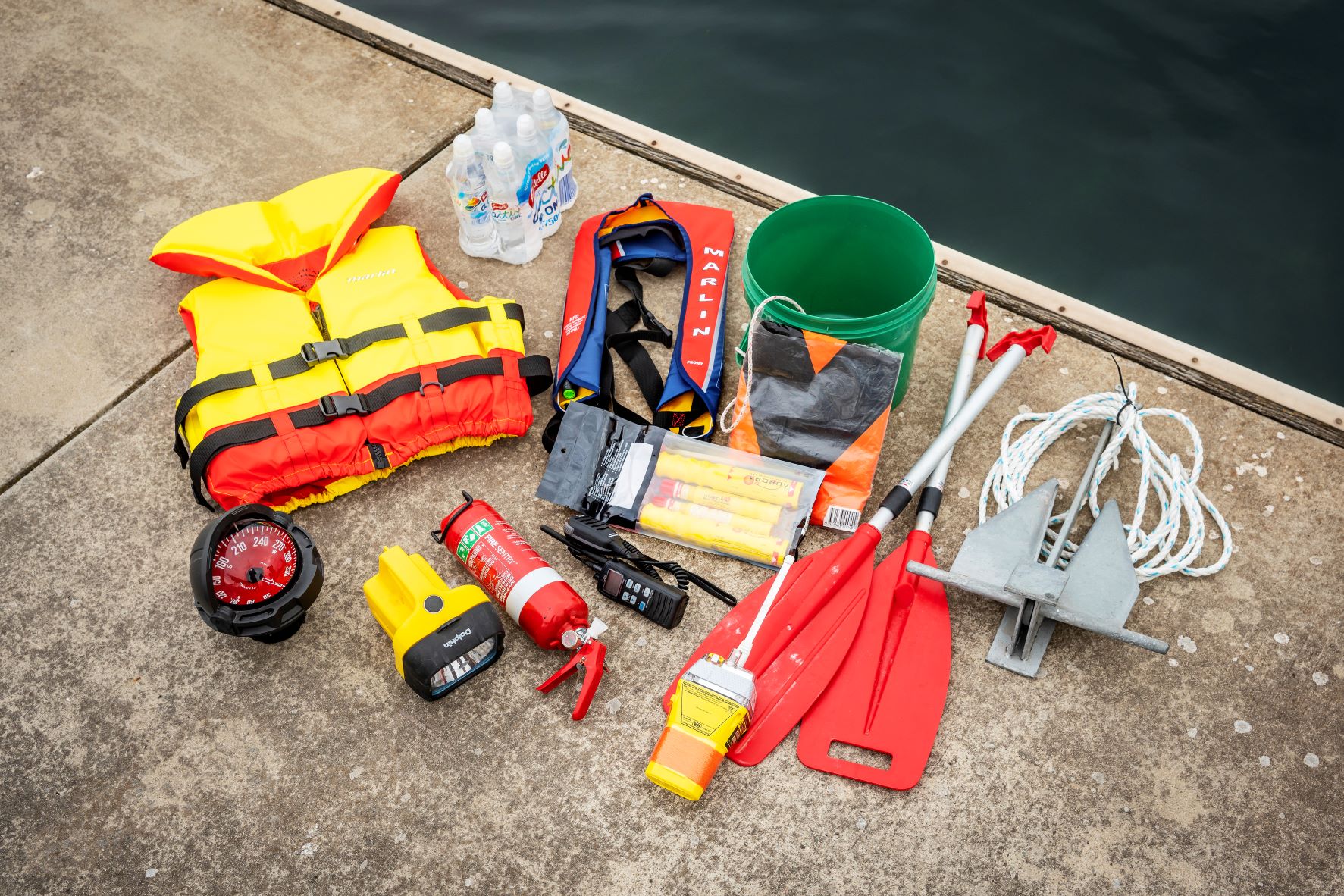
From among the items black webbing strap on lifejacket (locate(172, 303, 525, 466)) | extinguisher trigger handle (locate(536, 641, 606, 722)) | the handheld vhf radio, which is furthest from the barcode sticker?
black webbing strap on lifejacket (locate(172, 303, 525, 466))

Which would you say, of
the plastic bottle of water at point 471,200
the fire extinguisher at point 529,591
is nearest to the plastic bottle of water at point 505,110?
the plastic bottle of water at point 471,200

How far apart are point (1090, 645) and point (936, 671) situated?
45 cm

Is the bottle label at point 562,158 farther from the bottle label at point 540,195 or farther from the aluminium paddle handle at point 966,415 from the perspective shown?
the aluminium paddle handle at point 966,415

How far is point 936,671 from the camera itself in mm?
2492

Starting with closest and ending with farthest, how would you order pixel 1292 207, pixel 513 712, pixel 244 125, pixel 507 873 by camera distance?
pixel 507 873 → pixel 513 712 → pixel 244 125 → pixel 1292 207

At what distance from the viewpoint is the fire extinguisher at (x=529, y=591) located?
243cm

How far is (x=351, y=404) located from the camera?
2791 mm

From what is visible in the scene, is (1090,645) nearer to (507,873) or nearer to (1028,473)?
(1028,473)

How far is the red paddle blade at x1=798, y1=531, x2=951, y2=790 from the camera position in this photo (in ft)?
7.76

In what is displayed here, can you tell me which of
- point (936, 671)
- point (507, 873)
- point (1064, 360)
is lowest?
point (507, 873)

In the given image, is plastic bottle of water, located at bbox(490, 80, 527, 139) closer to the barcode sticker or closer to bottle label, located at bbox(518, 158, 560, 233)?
bottle label, located at bbox(518, 158, 560, 233)

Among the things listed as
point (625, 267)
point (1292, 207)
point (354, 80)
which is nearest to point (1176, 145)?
point (1292, 207)

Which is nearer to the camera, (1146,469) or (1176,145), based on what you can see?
(1146,469)

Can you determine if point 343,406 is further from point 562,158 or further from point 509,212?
point 562,158
